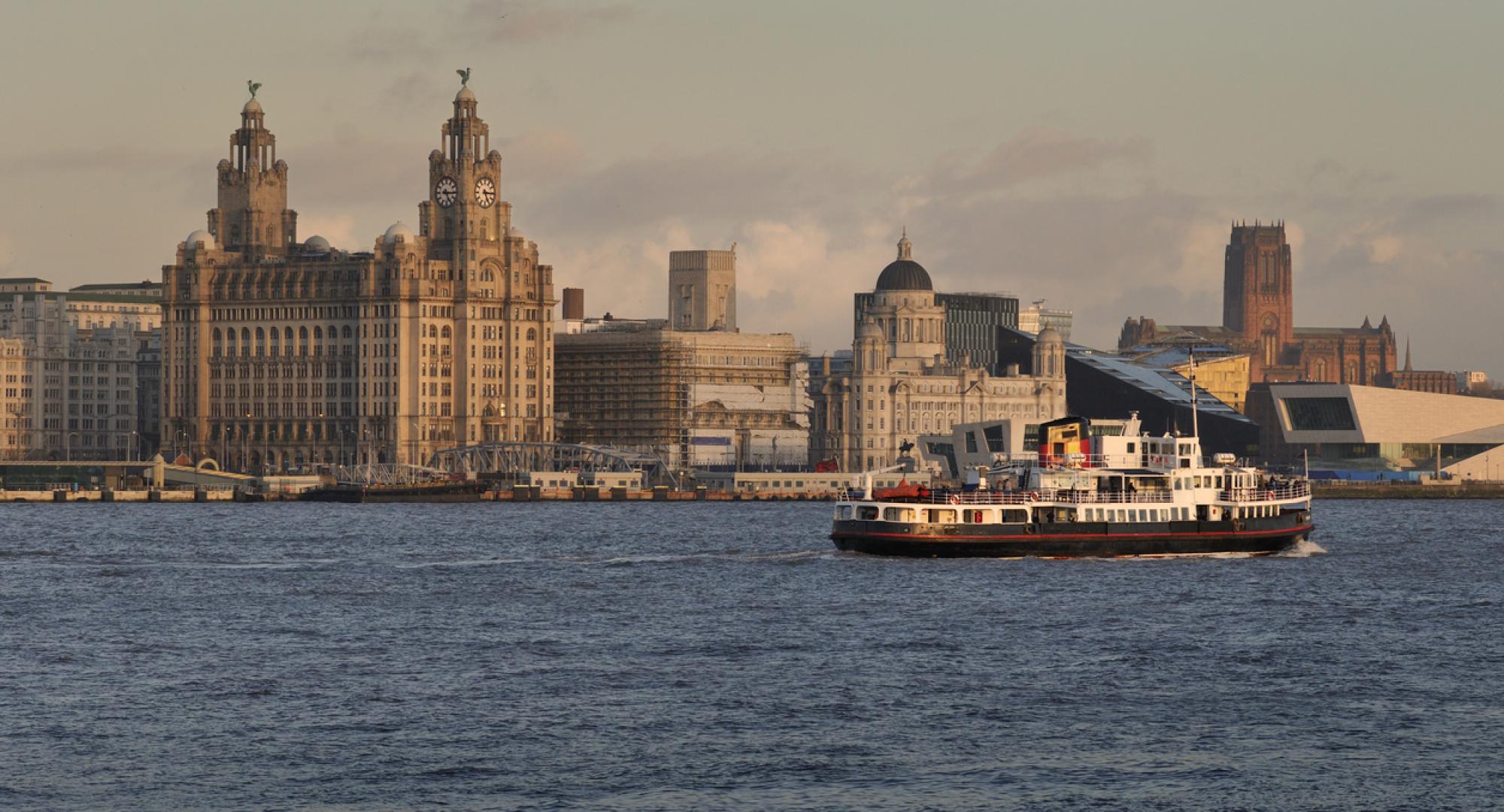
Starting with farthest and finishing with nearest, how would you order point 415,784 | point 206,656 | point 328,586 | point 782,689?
point 328,586 → point 206,656 → point 782,689 → point 415,784

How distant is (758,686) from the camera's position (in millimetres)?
76500

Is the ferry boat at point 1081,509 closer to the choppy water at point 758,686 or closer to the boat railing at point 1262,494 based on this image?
the boat railing at point 1262,494

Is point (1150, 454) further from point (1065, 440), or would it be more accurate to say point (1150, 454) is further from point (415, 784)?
point (415, 784)

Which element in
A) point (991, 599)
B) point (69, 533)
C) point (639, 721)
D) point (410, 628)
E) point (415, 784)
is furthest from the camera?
point (69, 533)

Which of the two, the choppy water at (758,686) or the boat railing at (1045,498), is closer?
the choppy water at (758,686)

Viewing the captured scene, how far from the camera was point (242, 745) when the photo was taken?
6512 cm

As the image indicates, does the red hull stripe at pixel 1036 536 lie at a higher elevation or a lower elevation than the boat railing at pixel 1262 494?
lower

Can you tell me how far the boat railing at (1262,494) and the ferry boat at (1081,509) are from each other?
120mm

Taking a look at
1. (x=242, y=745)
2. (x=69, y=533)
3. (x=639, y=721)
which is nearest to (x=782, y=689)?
(x=639, y=721)

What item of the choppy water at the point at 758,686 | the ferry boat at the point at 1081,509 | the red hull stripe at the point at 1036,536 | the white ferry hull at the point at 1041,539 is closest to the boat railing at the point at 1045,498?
the ferry boat at the point at 1081,509

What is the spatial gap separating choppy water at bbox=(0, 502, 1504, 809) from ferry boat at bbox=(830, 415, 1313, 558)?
2.00 meters

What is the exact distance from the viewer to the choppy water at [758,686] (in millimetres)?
60562

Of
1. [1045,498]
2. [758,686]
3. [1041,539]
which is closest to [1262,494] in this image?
[1045,498]

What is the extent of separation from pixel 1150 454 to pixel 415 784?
251 ft
